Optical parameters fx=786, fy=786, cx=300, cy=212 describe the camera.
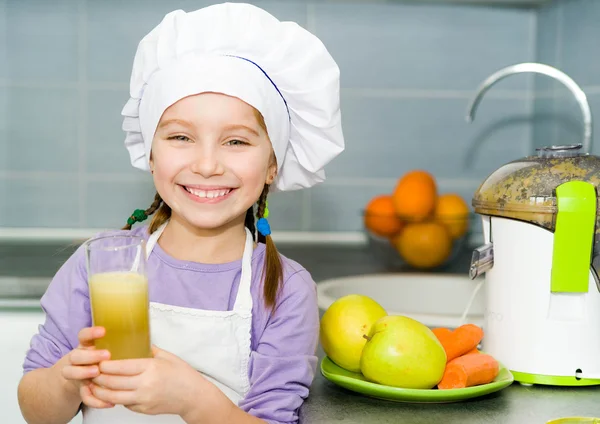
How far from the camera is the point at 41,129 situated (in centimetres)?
178

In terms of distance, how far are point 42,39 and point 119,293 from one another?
3.95 feet

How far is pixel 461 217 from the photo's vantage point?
1.61 metres

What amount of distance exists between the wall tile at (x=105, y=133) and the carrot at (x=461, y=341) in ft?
3.35

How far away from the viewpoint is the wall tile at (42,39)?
1.76m

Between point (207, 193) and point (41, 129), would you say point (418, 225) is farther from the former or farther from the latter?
point (41, 129)

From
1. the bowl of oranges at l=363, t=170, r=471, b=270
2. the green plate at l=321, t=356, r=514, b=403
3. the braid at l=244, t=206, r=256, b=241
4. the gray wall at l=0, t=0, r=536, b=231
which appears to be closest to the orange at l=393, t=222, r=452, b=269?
the bowl of oranges at l=363, t=170, r=471, b=270

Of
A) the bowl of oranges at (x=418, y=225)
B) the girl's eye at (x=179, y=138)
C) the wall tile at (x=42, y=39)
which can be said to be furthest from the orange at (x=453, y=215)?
the wall tile at (x=42, y=39)

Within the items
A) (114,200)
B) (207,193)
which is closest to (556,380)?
(207,193)

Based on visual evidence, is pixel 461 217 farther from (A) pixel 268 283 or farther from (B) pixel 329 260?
(A) pixel 268 283

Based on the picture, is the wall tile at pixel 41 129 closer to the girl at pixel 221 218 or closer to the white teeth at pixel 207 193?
the girl at pixel 221 218

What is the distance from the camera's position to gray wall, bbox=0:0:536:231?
1.77 meters

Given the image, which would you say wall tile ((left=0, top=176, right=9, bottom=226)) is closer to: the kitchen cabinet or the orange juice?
the kitchen cabinet

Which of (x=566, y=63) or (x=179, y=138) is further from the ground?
(x=566, y=63)

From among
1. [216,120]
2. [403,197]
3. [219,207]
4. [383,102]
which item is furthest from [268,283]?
[383,102]
